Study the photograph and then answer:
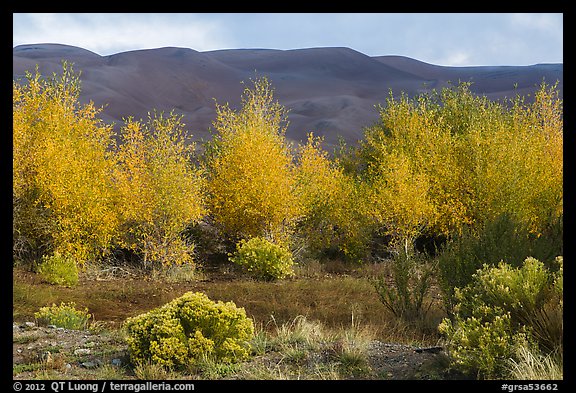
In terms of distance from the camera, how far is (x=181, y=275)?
1988 cm

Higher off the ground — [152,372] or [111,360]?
[152,372]

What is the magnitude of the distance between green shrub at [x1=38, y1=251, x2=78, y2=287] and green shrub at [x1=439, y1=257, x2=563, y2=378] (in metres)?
13.0

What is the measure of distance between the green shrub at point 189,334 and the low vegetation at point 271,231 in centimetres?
2

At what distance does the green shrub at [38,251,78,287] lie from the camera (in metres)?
16.4

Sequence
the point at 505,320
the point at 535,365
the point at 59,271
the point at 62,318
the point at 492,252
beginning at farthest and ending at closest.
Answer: the point at 59,271
the point at 62,318
the point at 492,252
the point at 505,320
the point at 535,365

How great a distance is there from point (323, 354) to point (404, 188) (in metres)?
15.4

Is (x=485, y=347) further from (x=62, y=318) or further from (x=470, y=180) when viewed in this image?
(x=470, y=180)

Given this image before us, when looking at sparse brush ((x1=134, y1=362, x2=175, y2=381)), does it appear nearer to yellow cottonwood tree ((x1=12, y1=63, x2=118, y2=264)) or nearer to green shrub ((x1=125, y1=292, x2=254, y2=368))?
green shrub ((x1=125, y1=292, x2=254, y2=368))

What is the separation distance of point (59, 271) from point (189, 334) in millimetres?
10874

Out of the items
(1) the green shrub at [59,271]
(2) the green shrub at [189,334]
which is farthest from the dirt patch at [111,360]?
(1) the green shrub at [59,271]

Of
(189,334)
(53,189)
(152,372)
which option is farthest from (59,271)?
(152,372)

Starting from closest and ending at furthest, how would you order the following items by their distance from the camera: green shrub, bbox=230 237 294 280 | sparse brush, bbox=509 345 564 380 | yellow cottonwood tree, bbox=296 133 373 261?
1. sparse brush, bbox=509 345 564 380
2. green shrub, bbox=230 237 294 280
3. yellow cottonwood tree, bbox=296 133 373 261

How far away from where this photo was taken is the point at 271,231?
22250 millimetres

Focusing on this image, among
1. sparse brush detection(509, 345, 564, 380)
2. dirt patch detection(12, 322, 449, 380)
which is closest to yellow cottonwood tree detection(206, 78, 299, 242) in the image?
dirt patch detection(12, 322, 449, 380)
